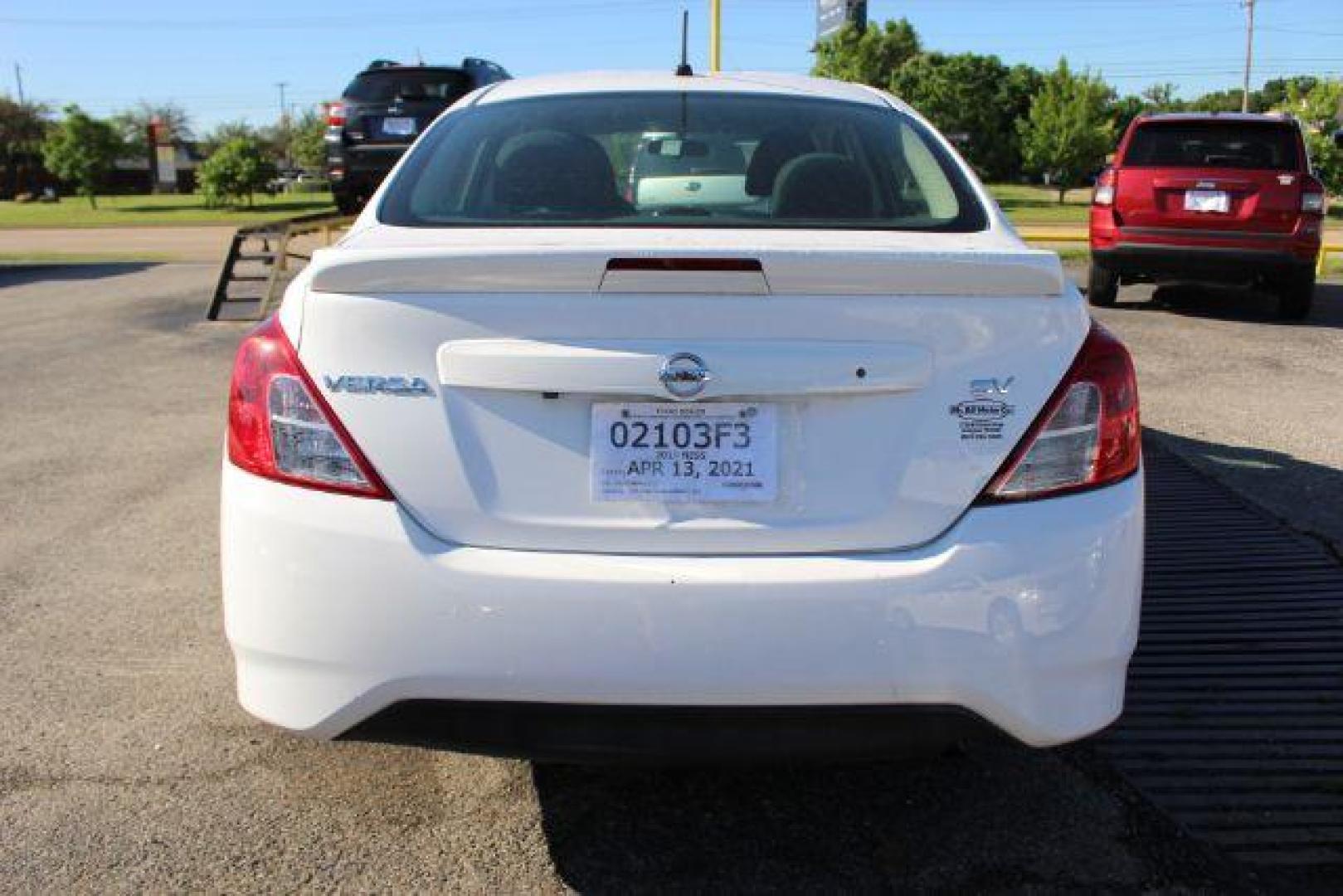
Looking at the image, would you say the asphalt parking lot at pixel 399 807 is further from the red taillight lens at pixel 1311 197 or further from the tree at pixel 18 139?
the tree at pixel 18 139

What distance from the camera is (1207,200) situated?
10812mm

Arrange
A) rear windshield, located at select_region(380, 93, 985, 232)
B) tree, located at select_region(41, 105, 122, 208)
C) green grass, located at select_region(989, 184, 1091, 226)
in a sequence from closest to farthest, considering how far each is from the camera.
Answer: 1. rear windshield, located at select_region(380, 93, 985, 232)
2. green grass, located at select_region(989, 184, 1091, 226)
3. tree, located at select_region(41, 105, 122, 208)

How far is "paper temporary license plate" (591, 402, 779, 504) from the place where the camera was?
229 cm

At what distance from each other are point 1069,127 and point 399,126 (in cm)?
4235

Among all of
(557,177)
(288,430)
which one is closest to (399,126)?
(557,177)

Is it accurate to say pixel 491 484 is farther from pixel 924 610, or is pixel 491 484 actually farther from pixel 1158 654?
pixel 1158 654

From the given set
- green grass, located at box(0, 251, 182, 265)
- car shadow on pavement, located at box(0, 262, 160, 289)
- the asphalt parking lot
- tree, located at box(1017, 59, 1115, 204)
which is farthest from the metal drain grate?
tree, located at box(1017, 59, 1115, 204)

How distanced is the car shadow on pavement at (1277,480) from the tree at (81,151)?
6029 cm

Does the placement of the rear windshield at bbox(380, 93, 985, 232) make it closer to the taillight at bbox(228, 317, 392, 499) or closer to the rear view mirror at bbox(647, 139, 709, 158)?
the rear view mirror at bbox(647, 139, 709, 158)

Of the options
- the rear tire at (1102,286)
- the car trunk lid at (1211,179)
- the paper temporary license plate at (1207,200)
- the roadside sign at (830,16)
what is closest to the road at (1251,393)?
the rear tire at (1102,286)

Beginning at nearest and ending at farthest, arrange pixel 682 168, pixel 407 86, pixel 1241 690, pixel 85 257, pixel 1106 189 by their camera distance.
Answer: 1. pixel 1241 690
2. pixel 682 168
3. pixel 1106 189
4. pixel 407 86
5. pixel 85 257

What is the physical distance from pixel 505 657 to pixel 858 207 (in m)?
1.46

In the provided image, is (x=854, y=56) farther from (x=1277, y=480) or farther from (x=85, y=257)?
(x=1277, y=480)

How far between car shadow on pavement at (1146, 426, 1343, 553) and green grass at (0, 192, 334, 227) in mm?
26028
